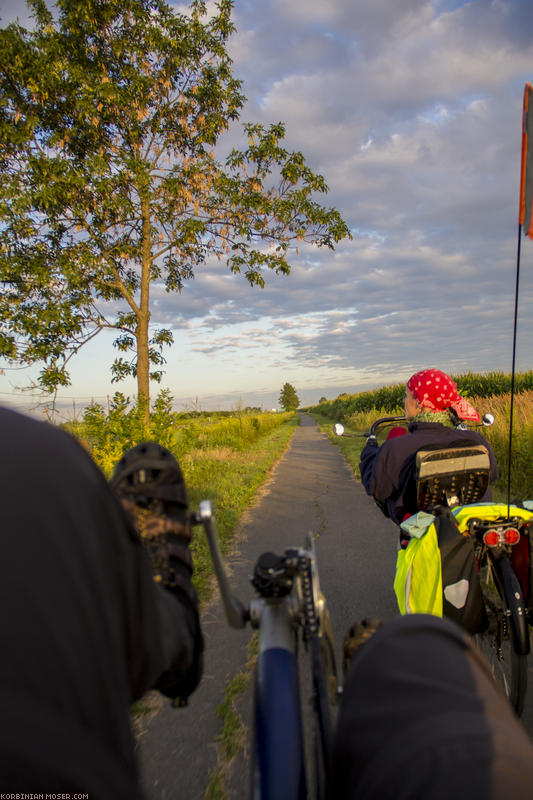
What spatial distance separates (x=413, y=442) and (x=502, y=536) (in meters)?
0.67

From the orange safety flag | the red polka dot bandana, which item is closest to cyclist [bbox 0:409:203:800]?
the orange safety flag

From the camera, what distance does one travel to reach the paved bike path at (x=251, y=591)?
74.0 inches

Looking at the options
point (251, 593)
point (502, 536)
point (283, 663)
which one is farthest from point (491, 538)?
point (251, 593)

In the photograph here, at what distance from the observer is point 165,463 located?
3.77ft

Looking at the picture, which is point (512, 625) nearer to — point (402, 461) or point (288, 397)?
point (402, 461)

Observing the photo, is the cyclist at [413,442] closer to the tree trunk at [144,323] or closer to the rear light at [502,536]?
the rear light at [502,536]

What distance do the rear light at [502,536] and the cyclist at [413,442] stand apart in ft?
1.62

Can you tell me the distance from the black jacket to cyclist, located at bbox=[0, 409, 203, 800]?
2.01 meters

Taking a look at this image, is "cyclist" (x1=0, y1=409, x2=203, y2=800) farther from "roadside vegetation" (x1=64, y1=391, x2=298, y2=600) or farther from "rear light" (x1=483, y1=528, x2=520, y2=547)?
"roadside vegetation" (x1=64, y1=391, x2=298, y2=600)

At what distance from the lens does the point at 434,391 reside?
8.97 feet

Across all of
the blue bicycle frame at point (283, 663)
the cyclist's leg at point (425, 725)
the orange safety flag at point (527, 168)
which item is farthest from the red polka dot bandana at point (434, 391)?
the cyclist's leg at point (425, 725)

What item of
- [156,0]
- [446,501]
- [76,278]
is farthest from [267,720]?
[156,0]

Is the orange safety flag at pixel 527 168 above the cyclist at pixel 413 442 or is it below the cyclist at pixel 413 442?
above

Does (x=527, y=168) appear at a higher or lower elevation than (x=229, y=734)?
higher
